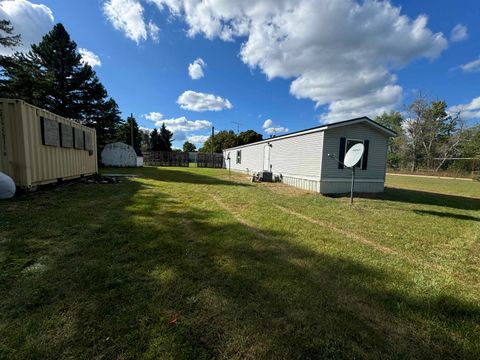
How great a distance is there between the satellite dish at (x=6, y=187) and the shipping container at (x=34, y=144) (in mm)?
412

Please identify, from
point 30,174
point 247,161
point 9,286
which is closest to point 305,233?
point 9,286

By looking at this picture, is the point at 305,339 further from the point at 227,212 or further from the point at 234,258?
the point at 227,212

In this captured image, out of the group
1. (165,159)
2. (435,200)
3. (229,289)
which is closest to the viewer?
(229,289)

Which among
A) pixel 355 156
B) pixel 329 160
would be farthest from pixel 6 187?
pixel 329 160

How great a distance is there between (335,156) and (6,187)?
10.4 meters

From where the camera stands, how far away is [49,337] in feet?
5.22

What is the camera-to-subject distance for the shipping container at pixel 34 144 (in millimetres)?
5531

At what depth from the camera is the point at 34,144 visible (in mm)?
6020

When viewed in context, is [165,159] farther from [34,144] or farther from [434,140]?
[434,140]

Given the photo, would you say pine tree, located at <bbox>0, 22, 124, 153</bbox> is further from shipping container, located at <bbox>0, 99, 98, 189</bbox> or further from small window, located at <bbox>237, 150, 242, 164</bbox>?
small window, located at <bbox>237, 150, 242, 164</bbox>

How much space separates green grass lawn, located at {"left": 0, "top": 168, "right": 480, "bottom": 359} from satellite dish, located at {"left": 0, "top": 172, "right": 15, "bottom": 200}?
87 centimetres

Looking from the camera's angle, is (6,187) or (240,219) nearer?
(240,219)

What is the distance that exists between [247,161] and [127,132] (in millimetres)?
25573

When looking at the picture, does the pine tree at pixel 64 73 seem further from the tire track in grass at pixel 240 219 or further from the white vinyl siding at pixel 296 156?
the tire track in grass at pixel 240 219
